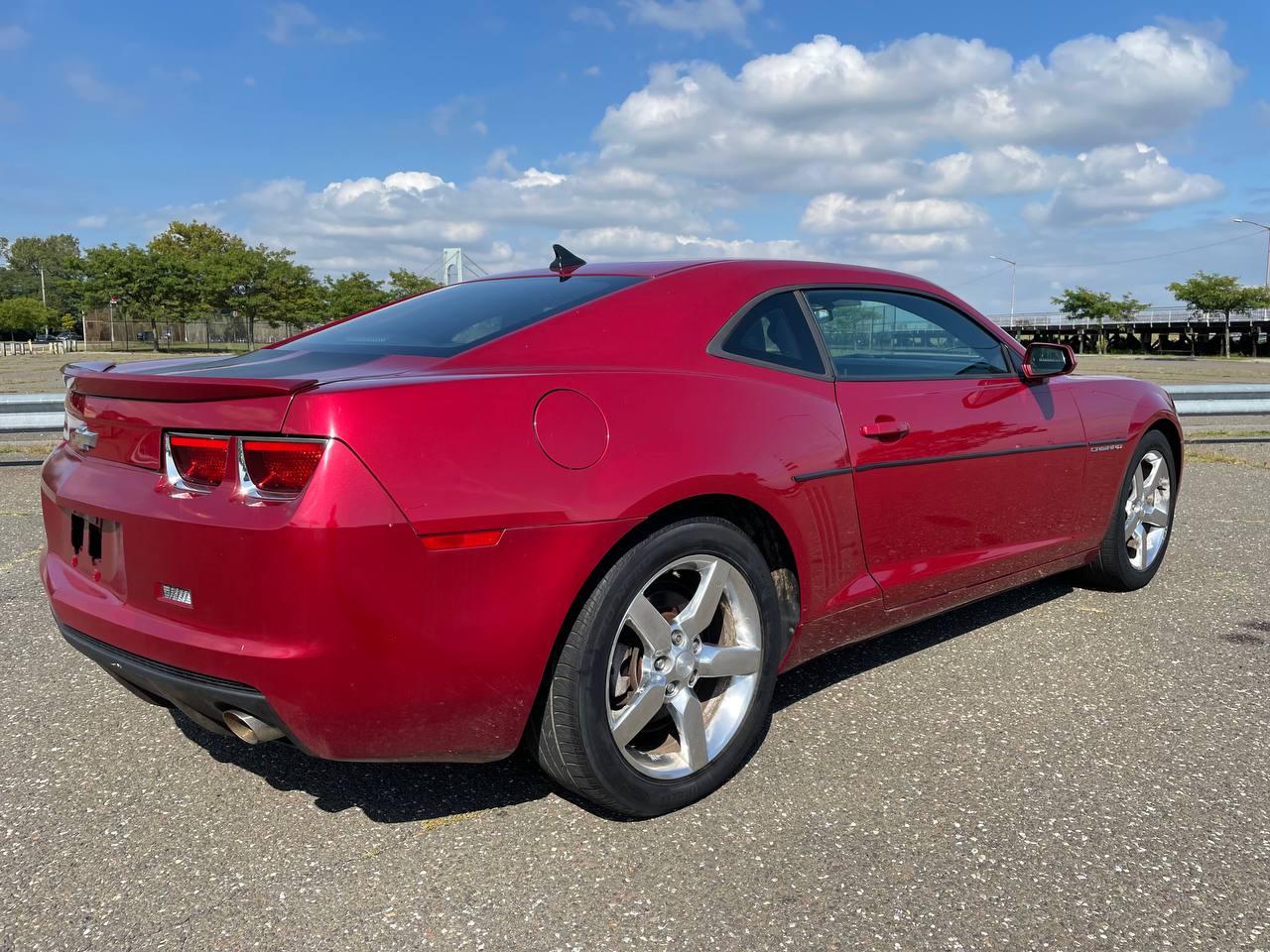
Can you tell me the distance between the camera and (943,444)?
3.30 metres

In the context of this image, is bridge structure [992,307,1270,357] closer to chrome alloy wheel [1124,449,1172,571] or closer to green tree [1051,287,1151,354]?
green tree [1051,287,1151,354]

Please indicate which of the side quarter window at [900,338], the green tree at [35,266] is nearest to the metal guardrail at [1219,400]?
the side quarter window at [900,338]

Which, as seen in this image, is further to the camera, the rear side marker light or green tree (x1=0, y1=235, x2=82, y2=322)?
green tree (x1=0, y1=235, x2=82, y2=322)

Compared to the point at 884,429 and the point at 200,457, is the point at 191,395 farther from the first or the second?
the point at 884,429

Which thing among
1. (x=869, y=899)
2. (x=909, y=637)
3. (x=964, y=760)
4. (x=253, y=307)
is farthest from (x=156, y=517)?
(x=253, y=307)

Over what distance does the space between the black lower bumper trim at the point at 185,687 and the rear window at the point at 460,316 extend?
932 mm

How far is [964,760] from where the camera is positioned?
2902 mm

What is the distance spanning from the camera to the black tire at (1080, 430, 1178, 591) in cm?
439

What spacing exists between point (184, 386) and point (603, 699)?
45.9 inches

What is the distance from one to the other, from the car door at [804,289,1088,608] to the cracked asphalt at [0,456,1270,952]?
1.53 ft

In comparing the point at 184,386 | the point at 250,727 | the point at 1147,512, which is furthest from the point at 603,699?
the point at 1147,512

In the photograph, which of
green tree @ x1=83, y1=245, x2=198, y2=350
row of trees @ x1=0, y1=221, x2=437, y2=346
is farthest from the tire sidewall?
green tree @ x1=83, y1=245, x2=198, y2=350

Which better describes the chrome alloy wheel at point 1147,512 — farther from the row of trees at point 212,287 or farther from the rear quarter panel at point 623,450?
the row of trees at point 212,287

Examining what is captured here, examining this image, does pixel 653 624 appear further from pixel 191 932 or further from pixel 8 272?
pixel 8 272
